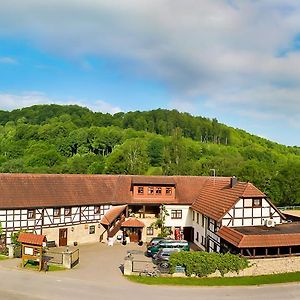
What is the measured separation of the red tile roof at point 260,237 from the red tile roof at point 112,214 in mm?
11944

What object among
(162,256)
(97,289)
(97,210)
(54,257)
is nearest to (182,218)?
(97,210)

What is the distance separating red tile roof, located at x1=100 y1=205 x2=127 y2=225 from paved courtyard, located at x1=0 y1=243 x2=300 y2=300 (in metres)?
10.5

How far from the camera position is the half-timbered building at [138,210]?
3020 cm

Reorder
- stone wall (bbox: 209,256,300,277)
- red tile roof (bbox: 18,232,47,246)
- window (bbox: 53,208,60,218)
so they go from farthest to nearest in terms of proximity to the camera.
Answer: window (bbox: 53,208,60,218)
red tile roof (bbox: 18,232,47,246)
stone wall (bbox: 209,256,300,277)

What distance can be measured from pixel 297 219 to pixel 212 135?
312 ft

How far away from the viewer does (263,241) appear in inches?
1024

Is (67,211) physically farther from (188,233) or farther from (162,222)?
(188,233)

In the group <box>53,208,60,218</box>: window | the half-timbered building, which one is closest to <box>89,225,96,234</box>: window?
the half-timbered building

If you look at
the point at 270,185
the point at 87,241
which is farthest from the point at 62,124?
the point at 87,241

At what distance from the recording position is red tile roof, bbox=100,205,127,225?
37094 mm

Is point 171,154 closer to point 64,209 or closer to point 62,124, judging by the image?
point 64,209

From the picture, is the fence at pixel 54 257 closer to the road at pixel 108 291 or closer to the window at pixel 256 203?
the road at pixel 108 291

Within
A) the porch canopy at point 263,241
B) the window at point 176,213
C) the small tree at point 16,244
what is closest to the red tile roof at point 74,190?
the window at point 176,213

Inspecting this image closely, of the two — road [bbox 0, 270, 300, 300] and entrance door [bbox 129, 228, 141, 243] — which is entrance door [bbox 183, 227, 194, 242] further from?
road [bbox 0, 270, 300, 300]
